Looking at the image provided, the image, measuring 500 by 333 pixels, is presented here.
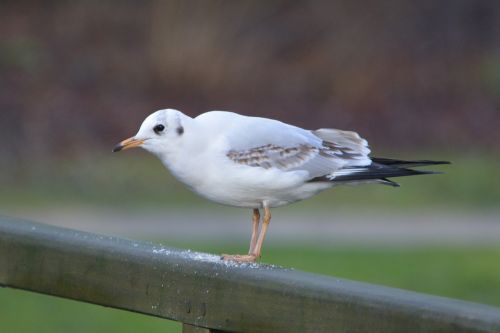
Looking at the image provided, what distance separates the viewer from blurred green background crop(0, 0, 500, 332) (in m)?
11.0

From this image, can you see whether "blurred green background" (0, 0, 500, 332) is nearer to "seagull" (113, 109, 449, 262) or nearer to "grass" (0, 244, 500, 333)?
"grass" (0, 244, 500, 333)

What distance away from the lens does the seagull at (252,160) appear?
4.09m

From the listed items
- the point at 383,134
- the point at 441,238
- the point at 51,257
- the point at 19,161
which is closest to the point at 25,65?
the point at 19,161

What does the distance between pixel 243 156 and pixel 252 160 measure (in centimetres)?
5

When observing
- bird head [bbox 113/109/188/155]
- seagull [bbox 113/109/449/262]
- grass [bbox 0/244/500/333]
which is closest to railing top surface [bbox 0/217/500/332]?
seagull [bbox 113/109/449/262]

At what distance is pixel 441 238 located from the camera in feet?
38.0

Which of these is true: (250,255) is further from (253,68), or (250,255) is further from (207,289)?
(253,68)

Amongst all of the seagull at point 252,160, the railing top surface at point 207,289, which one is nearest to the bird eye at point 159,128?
the seagull at point 252,160

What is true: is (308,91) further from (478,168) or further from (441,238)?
(441,238)

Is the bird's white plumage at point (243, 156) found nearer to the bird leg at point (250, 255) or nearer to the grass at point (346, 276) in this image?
the bird leg at point (250, 255)

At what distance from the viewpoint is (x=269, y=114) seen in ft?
52.2

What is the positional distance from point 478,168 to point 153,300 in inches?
447

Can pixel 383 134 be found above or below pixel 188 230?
above

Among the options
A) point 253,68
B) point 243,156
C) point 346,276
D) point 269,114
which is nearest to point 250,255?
point 243,156
